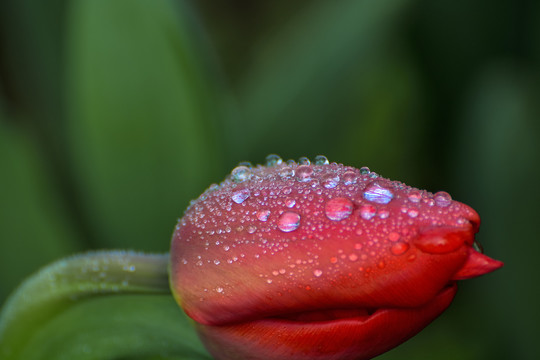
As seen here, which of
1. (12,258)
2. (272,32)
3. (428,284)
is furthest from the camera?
(272,32)

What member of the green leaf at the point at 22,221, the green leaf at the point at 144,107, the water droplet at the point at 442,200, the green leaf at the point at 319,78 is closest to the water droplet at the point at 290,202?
the water droplet at the point at 442,200

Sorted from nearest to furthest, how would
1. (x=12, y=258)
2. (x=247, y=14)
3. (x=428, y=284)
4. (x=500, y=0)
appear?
(x=428, y=284), (x=12, y=258), (x=500, y=0), (x=247, y=14)

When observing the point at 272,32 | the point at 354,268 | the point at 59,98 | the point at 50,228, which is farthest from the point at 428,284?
the point at 272,32

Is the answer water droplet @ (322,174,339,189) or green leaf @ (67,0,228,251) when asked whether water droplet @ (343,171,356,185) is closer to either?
water droplet @ (322,174,339,189)

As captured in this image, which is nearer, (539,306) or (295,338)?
(295,338)

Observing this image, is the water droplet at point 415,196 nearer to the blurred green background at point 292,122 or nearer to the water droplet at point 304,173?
the water droplet at point 304,173

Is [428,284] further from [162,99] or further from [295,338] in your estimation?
[162,99]
